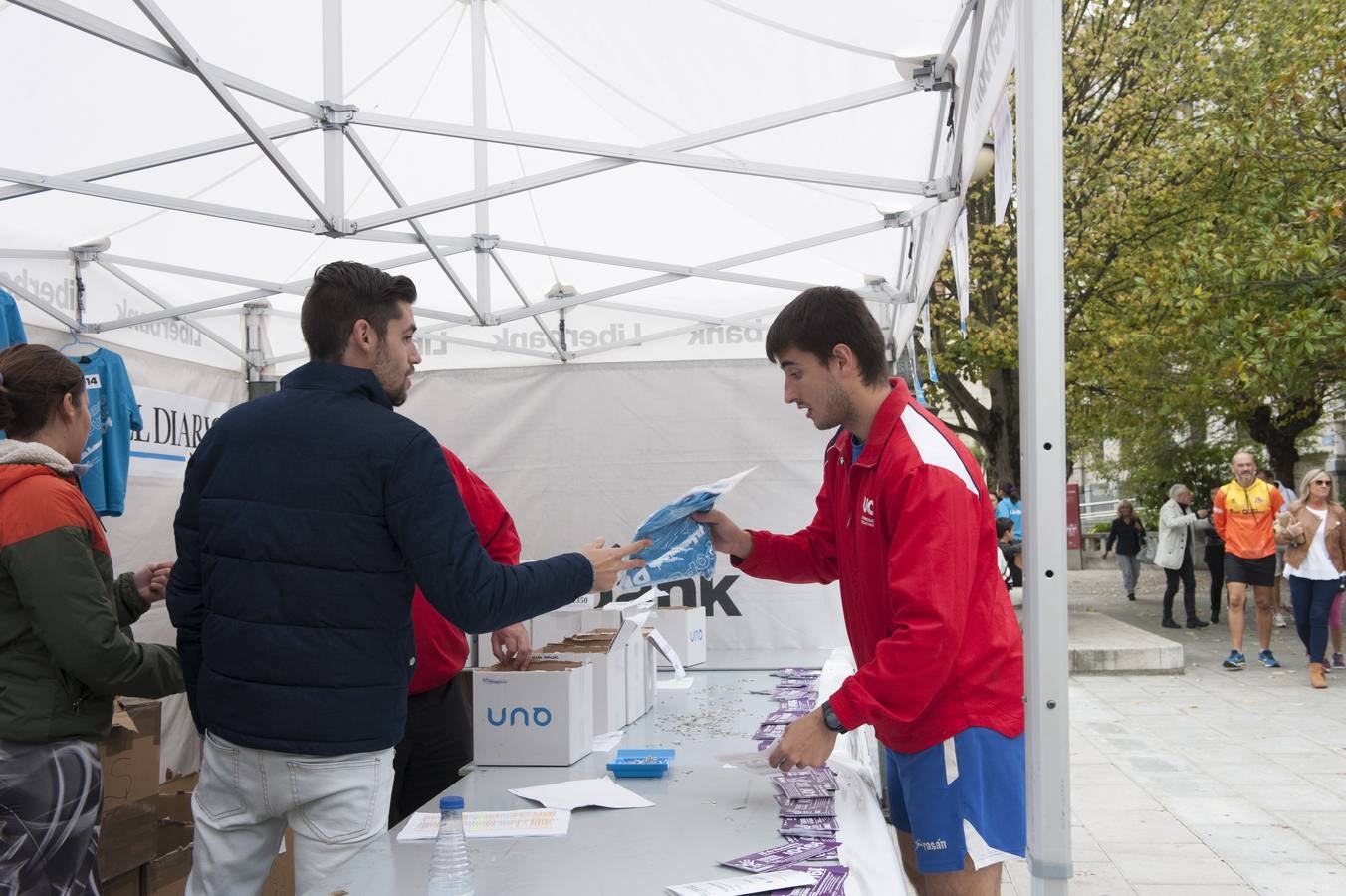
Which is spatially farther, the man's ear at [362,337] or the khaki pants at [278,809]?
the man's ear at [362,337]

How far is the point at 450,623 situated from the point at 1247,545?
28.8 ft

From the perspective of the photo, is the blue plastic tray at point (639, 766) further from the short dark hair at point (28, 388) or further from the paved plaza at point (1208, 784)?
the paved plaza at point (1208, 784)

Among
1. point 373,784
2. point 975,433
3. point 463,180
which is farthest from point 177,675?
point 975,433

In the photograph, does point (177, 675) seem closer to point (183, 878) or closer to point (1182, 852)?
point (183, 878)

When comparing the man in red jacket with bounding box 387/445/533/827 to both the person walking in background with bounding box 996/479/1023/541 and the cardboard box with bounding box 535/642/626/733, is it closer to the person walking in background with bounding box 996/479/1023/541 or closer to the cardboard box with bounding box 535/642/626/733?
the cardboard box with bounding box 535/642/626/733

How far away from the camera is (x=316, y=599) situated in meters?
1.98

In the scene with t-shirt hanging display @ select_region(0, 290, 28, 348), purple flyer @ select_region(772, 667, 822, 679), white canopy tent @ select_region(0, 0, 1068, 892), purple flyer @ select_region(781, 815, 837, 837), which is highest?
white canopy tent @ select_region(0, 0, 1068, 892)

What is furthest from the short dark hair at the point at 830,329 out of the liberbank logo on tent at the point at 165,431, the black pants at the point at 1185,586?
the black pants at the point at 1185,586

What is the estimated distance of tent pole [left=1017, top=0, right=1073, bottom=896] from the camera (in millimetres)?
1976

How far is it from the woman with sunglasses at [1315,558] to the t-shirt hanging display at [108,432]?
8.26 m

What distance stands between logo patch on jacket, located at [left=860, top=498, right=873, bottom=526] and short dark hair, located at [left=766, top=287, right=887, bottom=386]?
0.79 feet

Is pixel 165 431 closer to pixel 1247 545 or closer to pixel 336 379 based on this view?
pixel 336 379

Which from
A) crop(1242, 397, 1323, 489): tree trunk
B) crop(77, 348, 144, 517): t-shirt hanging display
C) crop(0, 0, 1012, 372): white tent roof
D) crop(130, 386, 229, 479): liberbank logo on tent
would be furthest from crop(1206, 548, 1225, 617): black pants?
crop(77, 348, 144, 517): t-shirt hanging display

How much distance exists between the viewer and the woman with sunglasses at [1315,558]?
8.79m
